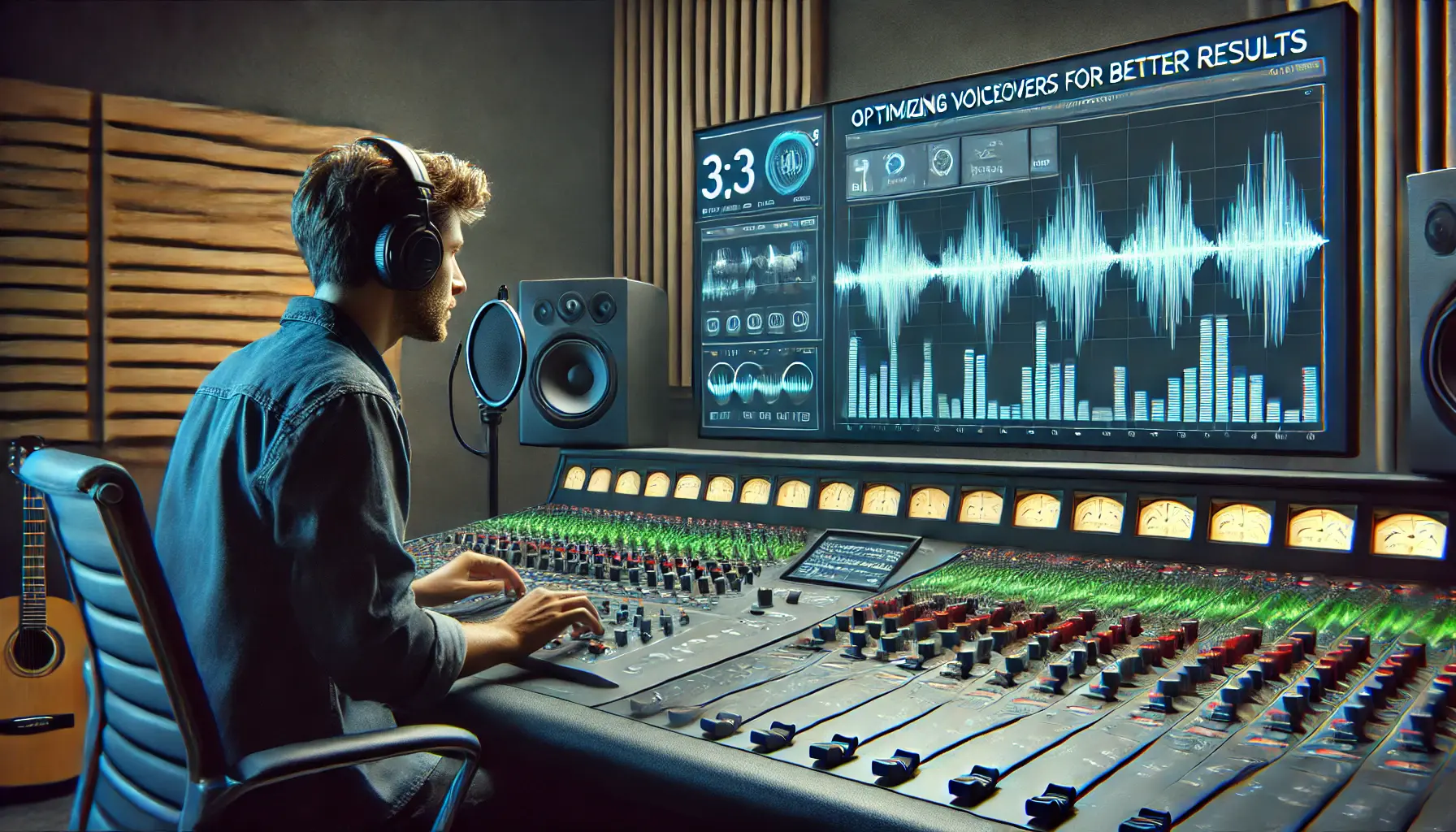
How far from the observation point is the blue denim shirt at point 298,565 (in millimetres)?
981

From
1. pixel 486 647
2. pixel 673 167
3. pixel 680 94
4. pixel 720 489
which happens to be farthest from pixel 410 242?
pixel 680 94

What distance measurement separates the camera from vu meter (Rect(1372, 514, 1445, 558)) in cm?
125

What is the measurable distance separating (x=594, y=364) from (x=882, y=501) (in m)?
0.93

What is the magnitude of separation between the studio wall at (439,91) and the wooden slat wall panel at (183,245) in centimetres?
10

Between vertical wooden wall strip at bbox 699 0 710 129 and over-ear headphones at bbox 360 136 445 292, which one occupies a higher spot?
vertical wooden wall strip at bbox 699 0 710 129

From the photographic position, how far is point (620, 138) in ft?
11.4

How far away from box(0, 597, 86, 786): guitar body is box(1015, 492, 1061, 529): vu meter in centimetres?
241

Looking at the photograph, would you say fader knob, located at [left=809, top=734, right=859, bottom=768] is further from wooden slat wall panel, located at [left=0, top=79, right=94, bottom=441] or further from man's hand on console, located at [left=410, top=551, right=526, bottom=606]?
wooden slat wall panel, located at [left=0, top=79, right=94, bottom=441]

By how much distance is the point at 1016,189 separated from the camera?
173 cm

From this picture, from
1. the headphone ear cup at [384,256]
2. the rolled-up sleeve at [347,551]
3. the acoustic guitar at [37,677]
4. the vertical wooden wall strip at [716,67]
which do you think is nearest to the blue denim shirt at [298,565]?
the rolled-up sleeve at [347,551]

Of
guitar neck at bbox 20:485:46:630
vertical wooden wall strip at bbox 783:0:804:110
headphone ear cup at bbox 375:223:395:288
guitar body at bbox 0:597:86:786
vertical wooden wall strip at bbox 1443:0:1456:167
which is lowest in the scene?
guitar body at bbox 0:597:86:786

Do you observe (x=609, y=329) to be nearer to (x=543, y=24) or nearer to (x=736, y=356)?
(x=736, y=356)

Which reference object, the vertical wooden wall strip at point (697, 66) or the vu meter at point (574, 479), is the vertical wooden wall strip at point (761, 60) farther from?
the vu meter at point (574, 479)

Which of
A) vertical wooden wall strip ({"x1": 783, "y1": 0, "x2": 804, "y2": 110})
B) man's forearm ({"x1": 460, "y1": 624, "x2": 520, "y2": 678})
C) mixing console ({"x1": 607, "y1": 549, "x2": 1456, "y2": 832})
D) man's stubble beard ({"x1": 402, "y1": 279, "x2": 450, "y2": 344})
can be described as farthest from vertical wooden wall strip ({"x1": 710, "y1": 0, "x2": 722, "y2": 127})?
man's forearm ({"x1": 460, "y1": 624, "x2": 520, "y2": 678})
